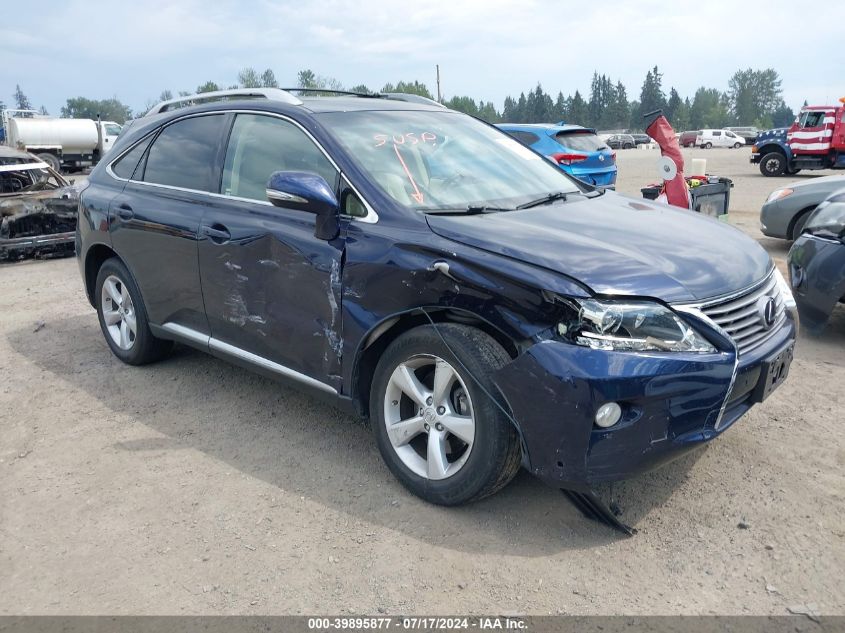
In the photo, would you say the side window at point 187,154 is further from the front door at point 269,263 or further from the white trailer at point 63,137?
the white trailer at point 63,137

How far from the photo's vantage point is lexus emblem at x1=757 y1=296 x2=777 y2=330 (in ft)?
10.1

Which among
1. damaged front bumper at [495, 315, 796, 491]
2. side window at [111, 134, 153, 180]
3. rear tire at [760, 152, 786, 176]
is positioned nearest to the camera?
damaged front bumper at [495, 315, 796, 491]

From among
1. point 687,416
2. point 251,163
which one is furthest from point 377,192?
point 687,416

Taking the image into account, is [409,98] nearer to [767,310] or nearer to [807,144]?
[767,310]

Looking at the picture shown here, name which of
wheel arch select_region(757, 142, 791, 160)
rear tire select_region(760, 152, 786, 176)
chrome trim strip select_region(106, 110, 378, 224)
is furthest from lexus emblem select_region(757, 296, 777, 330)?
rear tire select_region(760, 152, 786, 176)

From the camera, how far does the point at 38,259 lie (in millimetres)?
9953

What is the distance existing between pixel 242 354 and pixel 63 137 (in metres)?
31.0

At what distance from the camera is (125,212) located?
4.70 metres

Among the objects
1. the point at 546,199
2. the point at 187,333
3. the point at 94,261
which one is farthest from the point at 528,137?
the point at 187,333

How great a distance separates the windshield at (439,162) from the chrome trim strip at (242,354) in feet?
3.37

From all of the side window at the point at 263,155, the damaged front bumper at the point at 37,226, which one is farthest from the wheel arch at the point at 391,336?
the damaged front bumper at the point at 37,226

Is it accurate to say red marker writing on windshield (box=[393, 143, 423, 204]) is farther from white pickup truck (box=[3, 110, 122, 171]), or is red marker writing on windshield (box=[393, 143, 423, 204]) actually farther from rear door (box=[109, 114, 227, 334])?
white pickup truck (box=[3, 110, 122, 171])

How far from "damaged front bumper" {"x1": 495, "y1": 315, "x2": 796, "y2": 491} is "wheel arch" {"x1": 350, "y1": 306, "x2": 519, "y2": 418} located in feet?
0.68

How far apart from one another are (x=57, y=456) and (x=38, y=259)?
7196 mm
